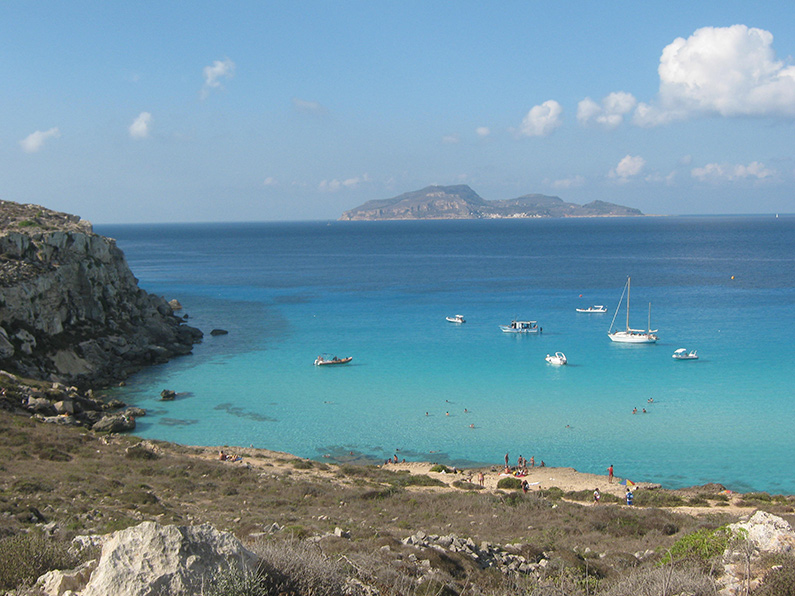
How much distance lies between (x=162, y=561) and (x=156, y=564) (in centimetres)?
7

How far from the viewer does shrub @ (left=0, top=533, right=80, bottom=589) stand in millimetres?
7957

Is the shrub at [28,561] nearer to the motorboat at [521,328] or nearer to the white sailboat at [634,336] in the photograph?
the motorboat at [521,328]

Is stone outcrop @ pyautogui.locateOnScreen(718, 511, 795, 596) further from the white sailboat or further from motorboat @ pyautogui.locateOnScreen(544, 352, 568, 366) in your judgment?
the white sailboat

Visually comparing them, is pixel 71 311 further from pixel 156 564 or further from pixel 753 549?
pixel 753 549

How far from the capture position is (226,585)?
22.6 ft

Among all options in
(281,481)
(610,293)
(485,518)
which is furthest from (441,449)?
(610,293)

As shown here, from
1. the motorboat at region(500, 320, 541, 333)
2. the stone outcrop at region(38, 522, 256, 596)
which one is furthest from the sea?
the stone outcrop at region(38, 522, 256, 596)

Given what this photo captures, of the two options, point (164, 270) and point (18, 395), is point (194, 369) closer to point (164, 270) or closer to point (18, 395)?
point (18, 395)

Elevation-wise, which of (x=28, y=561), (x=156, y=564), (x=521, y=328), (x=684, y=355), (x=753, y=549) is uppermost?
(x=156, y=564)

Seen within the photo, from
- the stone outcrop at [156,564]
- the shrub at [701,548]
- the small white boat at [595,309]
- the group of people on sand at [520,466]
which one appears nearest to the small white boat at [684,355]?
the small white boat at [595,309]

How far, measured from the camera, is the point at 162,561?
7.19 metres

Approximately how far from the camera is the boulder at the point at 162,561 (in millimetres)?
6938

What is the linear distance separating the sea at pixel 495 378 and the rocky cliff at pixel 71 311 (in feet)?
9.65

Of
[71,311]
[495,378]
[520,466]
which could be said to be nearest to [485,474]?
[520,466]
